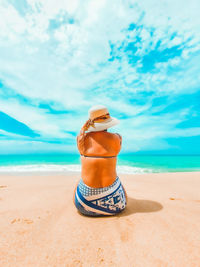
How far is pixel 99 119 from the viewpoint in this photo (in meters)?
2.78

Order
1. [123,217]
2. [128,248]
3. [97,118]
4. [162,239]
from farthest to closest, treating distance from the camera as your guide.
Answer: [97,118] → [123,217] → [162,239] → [128,248]

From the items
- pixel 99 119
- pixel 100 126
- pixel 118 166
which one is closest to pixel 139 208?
pixel 100 126

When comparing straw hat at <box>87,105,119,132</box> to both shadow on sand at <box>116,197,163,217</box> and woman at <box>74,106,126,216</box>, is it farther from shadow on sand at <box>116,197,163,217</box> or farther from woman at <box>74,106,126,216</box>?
shadow on sand at <box>116,197,163,217</box>

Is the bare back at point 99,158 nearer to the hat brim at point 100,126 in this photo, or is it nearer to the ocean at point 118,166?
the hat brim at point 100,126

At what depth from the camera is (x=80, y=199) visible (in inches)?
104

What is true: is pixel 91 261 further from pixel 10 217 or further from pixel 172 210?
pixel 172 210

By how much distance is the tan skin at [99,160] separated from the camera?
104 inches

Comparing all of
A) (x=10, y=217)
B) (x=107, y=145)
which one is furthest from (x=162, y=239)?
(x=10, y=217)

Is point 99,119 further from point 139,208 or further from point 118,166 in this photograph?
point 118,166

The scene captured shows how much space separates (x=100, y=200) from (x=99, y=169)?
0.50 m

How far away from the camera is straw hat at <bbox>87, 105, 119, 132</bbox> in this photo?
8.90 feet

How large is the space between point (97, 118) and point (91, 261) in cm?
199

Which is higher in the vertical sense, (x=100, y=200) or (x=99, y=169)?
(x=99, y=169)

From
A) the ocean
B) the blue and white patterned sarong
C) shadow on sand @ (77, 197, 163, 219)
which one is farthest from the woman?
the ocean
